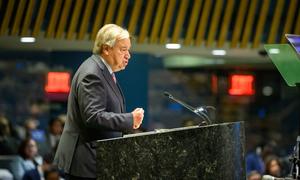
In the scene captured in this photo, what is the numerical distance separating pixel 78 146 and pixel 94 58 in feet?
1.56

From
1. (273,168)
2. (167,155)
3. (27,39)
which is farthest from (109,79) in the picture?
(273,168)

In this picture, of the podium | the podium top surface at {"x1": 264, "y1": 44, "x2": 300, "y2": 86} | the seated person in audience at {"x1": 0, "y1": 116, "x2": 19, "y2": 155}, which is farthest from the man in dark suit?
the seated person in audience at {"x1": 0, "y1": 116, "x2": 19, "y2": 155}

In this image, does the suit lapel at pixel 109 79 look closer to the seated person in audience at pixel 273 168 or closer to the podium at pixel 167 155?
the podium at pixel 167 155

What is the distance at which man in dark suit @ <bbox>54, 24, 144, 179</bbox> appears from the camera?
11.8 feet

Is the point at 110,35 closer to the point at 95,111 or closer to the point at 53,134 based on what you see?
the point at 95,111

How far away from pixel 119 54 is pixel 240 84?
8096 mm

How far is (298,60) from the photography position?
388 centimetres

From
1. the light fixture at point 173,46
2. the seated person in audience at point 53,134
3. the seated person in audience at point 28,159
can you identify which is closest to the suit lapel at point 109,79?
the seated person in audience at point 28,159

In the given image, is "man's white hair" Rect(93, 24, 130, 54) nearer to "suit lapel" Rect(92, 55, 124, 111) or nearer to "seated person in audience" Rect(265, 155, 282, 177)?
"suit lapel" Rect(92, 55, 124, 111)

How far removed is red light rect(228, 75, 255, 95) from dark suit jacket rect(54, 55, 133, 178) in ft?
26.4

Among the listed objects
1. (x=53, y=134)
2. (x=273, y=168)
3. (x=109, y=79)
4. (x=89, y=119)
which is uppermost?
(x=109, y=79)

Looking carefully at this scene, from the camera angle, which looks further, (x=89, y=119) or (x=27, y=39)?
(x=27, y=39)

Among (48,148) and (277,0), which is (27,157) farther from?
(277,0)

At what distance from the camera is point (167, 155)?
137 inches
